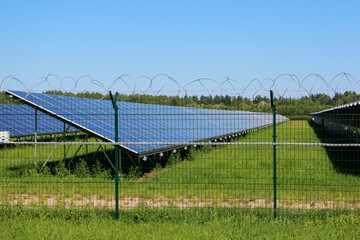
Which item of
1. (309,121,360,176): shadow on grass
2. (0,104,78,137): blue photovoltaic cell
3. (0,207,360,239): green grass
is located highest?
(0,104,78,137): blue photovoltaic cell

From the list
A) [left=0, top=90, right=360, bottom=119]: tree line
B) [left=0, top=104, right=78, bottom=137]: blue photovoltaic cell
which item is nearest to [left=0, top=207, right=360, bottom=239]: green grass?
[left=0, top=90, right=360, bottom=119]: tree line

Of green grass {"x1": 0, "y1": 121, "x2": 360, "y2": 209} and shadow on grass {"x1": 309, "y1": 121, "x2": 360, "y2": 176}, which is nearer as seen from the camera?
shadow on grass {"x1": 309, "y1": 121, "x2": 360, "y2": 176}

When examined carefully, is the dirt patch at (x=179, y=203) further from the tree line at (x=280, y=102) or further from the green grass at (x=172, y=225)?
the tree line at (x=280, y=102)

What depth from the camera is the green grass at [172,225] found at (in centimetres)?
616

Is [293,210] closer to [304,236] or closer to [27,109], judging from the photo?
A: [304,236]

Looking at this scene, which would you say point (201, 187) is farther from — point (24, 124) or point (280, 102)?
point (24, 124)

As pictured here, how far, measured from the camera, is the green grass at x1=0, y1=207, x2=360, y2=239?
616 centimetres

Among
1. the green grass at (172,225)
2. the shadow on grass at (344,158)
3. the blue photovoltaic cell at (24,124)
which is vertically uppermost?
the blue photovoltaic cell at (24,124)

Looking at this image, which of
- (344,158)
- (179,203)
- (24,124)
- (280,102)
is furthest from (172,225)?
(24,124)

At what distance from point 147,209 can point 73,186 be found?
3588 mm

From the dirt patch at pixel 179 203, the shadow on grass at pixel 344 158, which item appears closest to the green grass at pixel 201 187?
the dirt patch at pixel 179 203

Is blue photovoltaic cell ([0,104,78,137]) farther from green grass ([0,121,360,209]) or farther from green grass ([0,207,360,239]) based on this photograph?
green grass ([0,207,360,239])

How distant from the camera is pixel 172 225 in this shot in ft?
22.2

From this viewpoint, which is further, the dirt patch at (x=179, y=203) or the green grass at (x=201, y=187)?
the green grass at (x=201, y=187)
